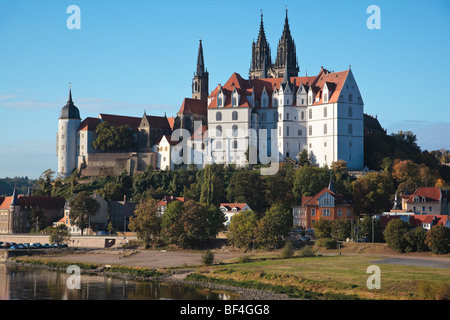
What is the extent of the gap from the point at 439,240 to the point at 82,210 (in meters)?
47.5

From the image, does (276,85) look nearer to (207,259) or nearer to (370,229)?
(370,229)

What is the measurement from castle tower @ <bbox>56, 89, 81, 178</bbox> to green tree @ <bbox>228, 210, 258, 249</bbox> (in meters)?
48.3

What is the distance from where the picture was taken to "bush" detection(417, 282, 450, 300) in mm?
48678

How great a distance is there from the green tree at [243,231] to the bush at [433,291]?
28.8 m

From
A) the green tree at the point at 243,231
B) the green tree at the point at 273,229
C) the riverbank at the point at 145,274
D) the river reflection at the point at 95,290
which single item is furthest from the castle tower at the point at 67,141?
the river reflection at the point at 95,290

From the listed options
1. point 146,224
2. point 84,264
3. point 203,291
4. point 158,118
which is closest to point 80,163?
point 158,118

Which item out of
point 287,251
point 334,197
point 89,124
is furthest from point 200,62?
point 287,251

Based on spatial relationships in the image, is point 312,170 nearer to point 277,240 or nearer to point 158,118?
point 277,240

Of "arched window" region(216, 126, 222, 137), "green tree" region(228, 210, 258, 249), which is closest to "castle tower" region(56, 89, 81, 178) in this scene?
"arched window" region(216, 126, 222, 137)

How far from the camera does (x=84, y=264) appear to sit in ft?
245

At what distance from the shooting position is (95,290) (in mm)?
58344

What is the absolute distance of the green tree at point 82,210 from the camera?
95.2 metres

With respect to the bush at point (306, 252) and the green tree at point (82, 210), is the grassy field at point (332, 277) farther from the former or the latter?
the green tree at point (82, 210)
